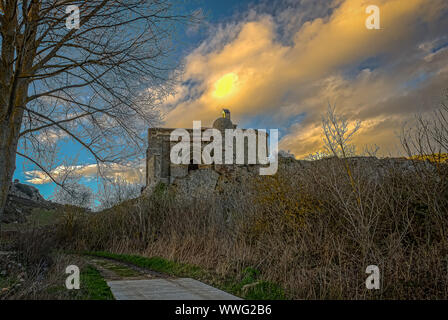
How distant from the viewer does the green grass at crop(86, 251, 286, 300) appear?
4.02 m

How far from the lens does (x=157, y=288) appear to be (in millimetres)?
4355

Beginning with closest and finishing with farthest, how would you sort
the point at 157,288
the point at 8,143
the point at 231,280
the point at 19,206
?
the point at 157,288, the point at 231,280, the point at 8,143, the point at 19,206

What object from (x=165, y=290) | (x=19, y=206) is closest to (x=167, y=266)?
(x=165, y=290)

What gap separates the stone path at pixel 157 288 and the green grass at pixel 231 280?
227 millimetres

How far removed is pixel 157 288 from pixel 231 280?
3.55 ft

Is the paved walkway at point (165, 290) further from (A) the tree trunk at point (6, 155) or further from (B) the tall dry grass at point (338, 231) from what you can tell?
(A) the tree trunk at point (6, 155)

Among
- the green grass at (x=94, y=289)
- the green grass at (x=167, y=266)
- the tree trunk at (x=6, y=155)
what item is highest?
the tree trunk at (x=6, y=155)

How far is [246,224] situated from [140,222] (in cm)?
451

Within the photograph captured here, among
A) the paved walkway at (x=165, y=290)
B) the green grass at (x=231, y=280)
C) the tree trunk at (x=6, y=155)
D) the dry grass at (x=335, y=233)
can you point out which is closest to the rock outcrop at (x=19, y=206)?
the tree trunk at (x=6, y=155)

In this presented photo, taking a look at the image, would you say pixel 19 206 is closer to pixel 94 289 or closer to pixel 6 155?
pixel 6 155

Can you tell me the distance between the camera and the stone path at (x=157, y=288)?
3.85 meters

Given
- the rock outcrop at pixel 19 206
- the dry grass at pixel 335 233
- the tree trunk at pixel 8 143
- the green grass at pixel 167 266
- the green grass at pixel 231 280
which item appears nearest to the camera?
the dry grass at pixel 335 233

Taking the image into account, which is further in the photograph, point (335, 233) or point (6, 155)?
point (6, 155)
